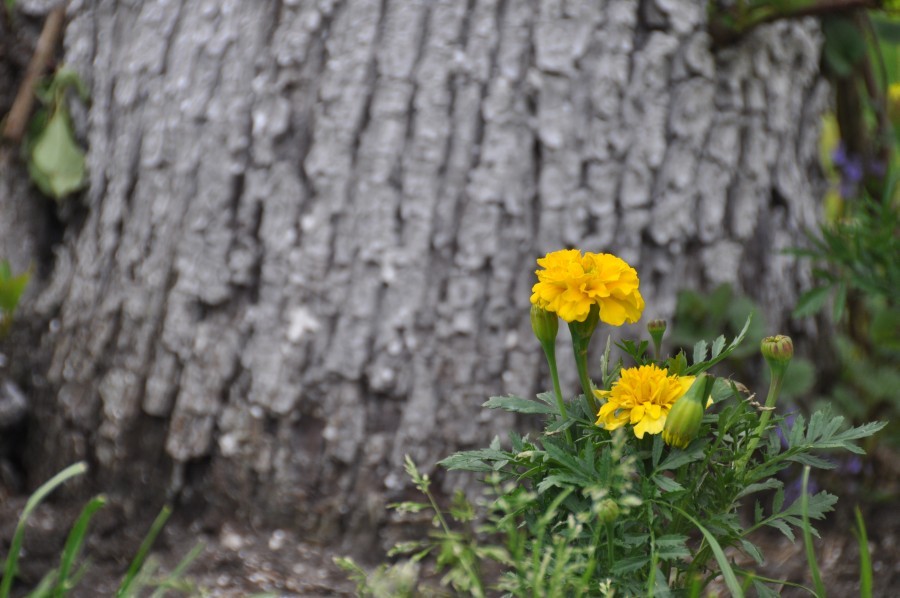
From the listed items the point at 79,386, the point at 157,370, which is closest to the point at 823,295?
the point at 157,370

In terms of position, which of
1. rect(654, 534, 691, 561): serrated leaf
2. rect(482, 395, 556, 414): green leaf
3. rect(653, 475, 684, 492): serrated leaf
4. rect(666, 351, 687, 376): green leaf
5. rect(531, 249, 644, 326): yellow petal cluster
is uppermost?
rect(531, 249, 644, 326): yellow petal cluster

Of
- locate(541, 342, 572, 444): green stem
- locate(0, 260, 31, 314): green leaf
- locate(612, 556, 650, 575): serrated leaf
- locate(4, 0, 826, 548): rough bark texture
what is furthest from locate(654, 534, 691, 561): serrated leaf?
locate(0, 260, 31, 314): green leaf

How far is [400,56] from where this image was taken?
1.76m

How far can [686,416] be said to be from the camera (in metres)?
0.87

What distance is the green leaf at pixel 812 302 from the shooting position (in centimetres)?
170

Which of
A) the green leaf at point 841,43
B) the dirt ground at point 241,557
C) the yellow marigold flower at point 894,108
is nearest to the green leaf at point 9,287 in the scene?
the dirt ground at point 241,557

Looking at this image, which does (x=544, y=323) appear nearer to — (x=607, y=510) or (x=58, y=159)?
(x=607, y=510)

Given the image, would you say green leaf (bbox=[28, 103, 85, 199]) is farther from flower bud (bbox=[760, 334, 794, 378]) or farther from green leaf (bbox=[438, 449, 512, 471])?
flower bud (bbox=[760, 334, 794, 378])

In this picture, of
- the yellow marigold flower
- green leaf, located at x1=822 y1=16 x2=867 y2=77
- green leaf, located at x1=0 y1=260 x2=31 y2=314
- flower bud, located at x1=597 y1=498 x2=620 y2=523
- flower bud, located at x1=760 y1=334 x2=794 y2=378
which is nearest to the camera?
flower bud, located at x1=597 y1=498 x2=620 y2=523

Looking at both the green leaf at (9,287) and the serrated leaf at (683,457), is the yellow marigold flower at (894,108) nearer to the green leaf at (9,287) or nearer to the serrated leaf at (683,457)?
the serrated leaf at (683,457)

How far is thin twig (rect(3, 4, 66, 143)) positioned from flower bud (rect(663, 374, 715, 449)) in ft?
5.73

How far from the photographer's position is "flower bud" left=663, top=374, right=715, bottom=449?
87cm

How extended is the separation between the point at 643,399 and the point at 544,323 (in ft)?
0.45

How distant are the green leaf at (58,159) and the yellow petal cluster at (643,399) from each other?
150 centimetres
